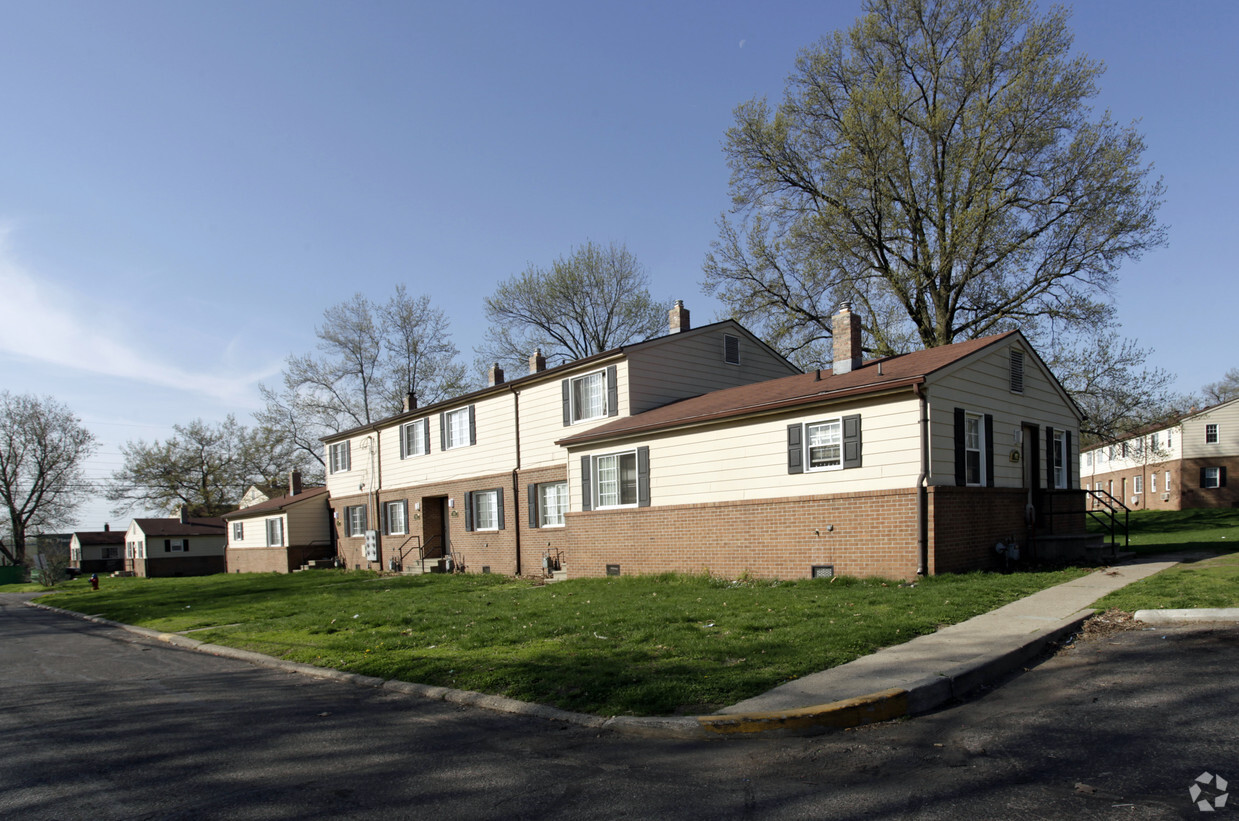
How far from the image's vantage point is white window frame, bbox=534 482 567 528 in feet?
76.7

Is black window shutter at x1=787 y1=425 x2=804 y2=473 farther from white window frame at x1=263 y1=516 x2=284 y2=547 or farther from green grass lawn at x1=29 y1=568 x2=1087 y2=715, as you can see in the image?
white window frame at x1=263 y1=516 x2=284 y2=547

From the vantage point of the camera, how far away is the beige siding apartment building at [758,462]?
14.6 metres

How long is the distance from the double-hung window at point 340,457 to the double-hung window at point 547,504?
1464cm

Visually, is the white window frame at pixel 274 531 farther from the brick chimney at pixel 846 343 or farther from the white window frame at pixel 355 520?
the brick chimney at pixel 846 343

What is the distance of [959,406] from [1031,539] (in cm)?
395

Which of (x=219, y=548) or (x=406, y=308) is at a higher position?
(x=406, y=308)

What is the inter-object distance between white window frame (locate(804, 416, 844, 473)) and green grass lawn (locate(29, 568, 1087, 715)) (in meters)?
2.26

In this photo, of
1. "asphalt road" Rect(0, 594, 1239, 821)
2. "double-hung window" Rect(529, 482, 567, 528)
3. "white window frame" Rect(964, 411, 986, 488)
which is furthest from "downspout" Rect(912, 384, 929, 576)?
"double-hung window" Rect(529, 482, 567, 528)

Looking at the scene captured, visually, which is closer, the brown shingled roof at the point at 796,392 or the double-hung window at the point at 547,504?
the brown shingled roof at the point at 796,392

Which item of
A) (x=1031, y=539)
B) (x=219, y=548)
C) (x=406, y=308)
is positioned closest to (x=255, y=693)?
(x=1031, y=539)

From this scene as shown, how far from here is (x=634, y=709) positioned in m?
6.79

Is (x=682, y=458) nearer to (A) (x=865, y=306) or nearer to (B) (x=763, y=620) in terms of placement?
(B) (x=763, y=620)

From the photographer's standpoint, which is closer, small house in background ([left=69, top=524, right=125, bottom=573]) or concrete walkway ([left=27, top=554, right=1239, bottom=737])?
concrete walkway ([left=27, top=554, right=1239, bottom=737])

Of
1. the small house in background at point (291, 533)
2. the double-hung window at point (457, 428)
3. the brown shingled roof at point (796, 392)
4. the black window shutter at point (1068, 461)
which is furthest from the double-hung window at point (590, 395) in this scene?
the small house in background at point (291, 533)
